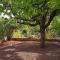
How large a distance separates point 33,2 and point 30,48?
457 cm

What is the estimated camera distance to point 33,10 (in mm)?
8555

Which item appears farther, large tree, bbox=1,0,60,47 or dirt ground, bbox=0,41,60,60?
dirt ground, bbox=0,41,60,60

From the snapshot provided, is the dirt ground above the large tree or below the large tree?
below

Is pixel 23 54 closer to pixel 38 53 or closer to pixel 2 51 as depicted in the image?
pixel 38 53

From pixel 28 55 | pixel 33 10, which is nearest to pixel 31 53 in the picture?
pixel 28 55

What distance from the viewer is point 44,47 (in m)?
11.8

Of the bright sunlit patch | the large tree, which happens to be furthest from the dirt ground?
the large tree

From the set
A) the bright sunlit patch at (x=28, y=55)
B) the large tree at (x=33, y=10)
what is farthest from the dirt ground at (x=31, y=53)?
the large tree at (x=33, y=10)

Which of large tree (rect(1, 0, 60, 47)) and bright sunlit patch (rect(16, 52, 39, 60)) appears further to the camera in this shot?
bright sunlit patch (rect(16, 52, 39, 60))

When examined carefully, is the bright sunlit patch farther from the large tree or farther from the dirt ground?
the large tree

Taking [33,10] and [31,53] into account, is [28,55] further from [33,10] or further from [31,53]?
[33,10]

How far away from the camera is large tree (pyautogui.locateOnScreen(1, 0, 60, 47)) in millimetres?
7555

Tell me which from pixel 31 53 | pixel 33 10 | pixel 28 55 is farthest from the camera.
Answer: pixel 31 53

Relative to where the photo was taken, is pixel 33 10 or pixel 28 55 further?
pixel 28 55
